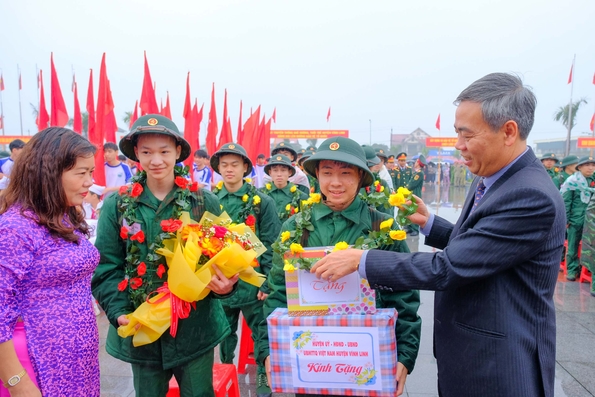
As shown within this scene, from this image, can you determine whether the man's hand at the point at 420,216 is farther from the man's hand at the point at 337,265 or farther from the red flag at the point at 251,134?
the red flag at the point at 251,134

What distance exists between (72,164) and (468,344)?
191 cm

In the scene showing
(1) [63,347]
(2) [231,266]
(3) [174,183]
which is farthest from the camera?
(3) [174,183]

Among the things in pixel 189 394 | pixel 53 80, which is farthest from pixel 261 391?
pixel 53 80

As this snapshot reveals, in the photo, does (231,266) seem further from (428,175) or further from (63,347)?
(428,175)

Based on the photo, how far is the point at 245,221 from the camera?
3.82 m

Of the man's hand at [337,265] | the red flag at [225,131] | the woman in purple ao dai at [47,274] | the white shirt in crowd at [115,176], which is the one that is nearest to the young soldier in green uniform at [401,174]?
the red flag at [225,131]

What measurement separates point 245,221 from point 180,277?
195 cm

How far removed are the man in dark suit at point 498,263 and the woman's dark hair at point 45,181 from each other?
119 cm

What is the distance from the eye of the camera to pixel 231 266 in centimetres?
196

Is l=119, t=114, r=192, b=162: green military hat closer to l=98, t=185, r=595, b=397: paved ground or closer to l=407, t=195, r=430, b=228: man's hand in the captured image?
l=407, t=195, r=430, b=228: man's hand

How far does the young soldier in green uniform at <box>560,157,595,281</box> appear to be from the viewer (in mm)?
6902

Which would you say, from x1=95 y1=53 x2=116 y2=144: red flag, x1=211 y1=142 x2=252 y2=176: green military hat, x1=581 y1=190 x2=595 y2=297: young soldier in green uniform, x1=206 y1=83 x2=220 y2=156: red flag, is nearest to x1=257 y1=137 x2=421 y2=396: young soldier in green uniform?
x1=211 y1=142 x2=252 y2=176: green military hat

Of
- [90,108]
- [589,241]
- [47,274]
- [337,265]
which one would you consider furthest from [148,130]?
[589,241]

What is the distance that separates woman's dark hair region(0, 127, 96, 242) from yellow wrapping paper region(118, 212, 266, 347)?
47cm
